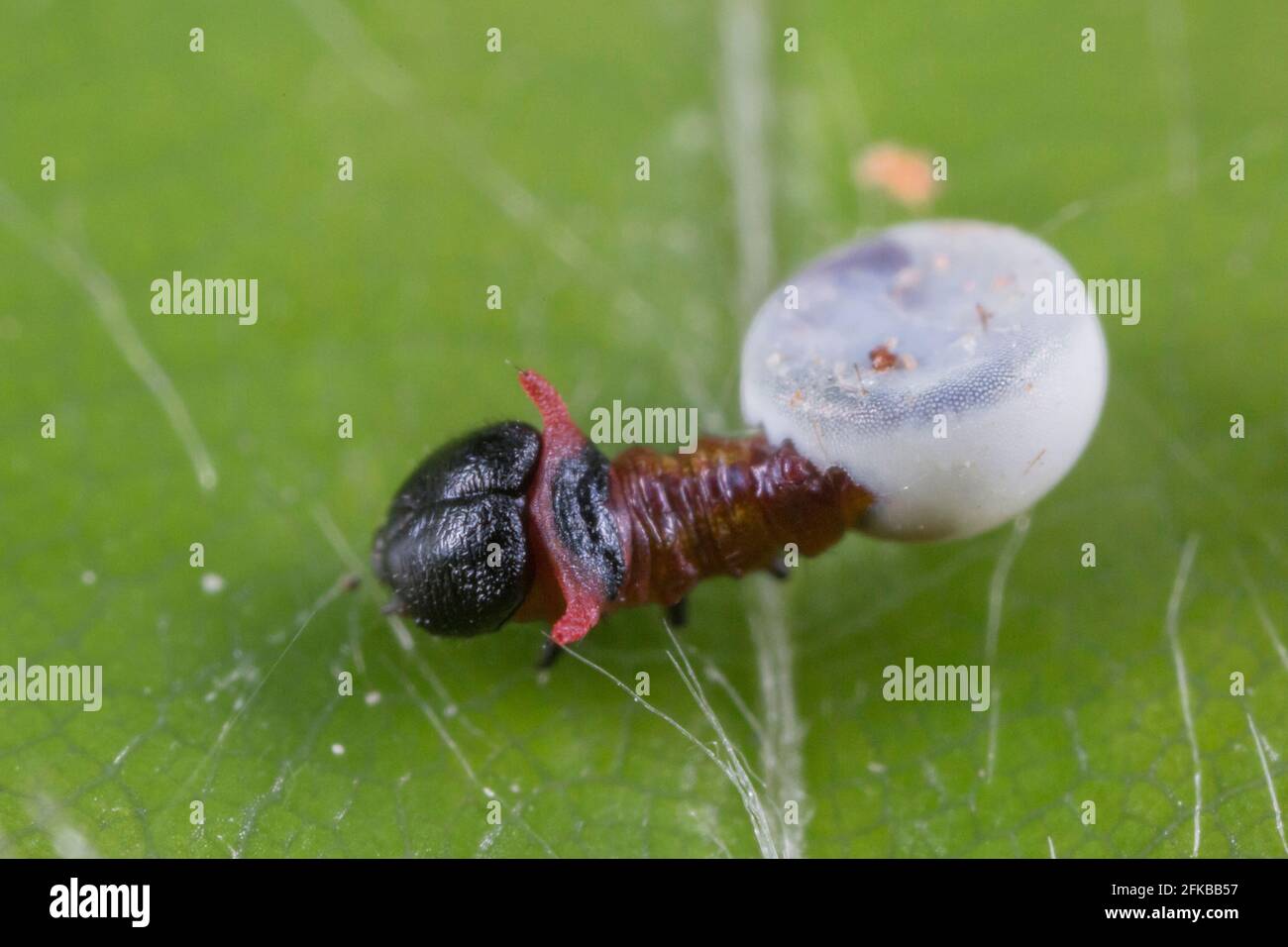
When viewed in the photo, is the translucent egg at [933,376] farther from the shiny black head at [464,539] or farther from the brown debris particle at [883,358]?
the shiny black head at [464,539]

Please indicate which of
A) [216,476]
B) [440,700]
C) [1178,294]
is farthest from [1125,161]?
[216,476]

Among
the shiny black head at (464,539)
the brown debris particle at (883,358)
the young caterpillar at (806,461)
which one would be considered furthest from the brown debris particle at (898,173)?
the shiny black head at (464,539)

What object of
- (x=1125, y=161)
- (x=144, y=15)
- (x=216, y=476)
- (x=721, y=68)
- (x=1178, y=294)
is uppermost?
(x=144, y=15)

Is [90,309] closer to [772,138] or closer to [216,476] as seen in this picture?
[216,476]

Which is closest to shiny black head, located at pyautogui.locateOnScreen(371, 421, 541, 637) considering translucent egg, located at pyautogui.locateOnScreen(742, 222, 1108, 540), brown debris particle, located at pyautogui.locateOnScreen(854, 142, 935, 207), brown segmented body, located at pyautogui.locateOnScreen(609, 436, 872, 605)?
brown segmented body, located at pyautogui.locateOnScreen(609, 436, 872, 605)

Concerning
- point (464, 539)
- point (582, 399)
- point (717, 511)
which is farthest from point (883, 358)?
point (464, 539)

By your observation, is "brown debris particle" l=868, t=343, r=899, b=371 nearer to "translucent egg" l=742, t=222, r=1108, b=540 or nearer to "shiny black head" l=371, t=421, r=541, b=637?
"translucent egg" l=742, t=222, r=1108, b=540
